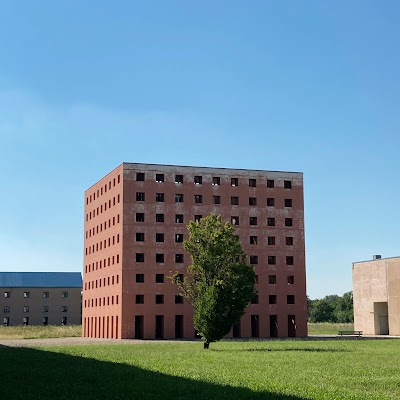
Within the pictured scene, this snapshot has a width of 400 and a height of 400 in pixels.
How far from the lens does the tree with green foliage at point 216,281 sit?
187 ft

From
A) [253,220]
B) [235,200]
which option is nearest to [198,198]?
[235,200]

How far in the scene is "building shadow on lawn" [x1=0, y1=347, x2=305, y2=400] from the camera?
73.6 ft

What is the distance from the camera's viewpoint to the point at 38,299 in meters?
160

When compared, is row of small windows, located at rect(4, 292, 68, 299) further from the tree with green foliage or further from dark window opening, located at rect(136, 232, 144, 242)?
the tree with green foliage

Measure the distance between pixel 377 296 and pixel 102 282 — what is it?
39969 mm

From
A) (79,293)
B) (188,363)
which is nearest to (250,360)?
(188,363)

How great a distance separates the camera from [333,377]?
29.3m

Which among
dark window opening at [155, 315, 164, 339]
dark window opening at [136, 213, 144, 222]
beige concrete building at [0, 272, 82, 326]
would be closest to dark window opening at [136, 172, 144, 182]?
dark window opening at [136, 213, 144, 222]

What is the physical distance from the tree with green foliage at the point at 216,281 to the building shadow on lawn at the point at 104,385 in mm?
22697

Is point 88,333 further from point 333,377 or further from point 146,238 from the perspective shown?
point 333,377

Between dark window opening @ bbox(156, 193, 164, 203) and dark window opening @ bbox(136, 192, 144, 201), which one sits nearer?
dark window opening @ bbox(136, 192, 144, 201)

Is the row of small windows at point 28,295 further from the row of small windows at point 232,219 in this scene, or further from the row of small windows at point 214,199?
the row of small windows at point 214,199

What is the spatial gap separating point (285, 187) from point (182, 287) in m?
40.7

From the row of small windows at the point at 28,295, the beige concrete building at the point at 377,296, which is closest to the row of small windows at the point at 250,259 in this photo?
the beige concrete building at the point at 377,296
